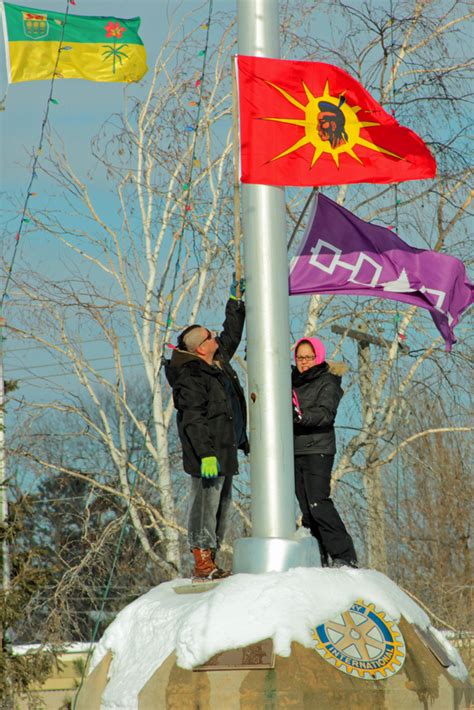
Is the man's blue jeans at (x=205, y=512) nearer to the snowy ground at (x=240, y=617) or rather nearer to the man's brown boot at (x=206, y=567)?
the man's brown boot at (x=206, y=567)

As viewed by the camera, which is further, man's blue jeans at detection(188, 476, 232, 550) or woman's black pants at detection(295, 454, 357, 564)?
woman's black pants at detection(295, 454, 357, 564)

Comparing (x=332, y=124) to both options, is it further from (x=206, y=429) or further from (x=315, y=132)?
(x=206, y=429)

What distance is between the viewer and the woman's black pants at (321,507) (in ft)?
25.6

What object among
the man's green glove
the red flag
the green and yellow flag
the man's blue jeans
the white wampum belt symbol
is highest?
the green and yellow flag

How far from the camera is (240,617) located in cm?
642

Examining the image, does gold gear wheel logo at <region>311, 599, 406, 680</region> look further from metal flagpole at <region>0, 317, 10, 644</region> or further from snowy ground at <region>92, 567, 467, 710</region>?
metal flagpole at <region>0, 317, 10, 644</region>

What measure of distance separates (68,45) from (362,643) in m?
12.4

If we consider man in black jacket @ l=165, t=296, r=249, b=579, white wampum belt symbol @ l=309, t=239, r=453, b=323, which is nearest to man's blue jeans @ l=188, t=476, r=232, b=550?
man in black jacket @ l=165, t=296, r=249, b=579

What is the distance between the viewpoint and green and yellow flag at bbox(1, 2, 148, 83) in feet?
56.0

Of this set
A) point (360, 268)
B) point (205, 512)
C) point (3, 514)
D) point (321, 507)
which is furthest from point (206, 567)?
point (3, 514)

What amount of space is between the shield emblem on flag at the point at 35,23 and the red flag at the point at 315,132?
981 centimetres

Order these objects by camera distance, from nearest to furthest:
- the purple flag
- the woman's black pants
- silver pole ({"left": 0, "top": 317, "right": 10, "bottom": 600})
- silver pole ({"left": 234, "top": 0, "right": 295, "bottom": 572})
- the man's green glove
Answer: silver pole ({"left": 234, "top": 0, "right": 295, "bottom": 572}) < the man's green glove < the woman's black pants < the purple flag < silver pole ({"left": 0, "top": 317, "right": 10, "bottom": 600})

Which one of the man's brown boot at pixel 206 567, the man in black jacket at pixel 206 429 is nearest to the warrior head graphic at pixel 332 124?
the man in black jacket at pixel 206 429

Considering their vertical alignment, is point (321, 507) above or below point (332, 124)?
below
